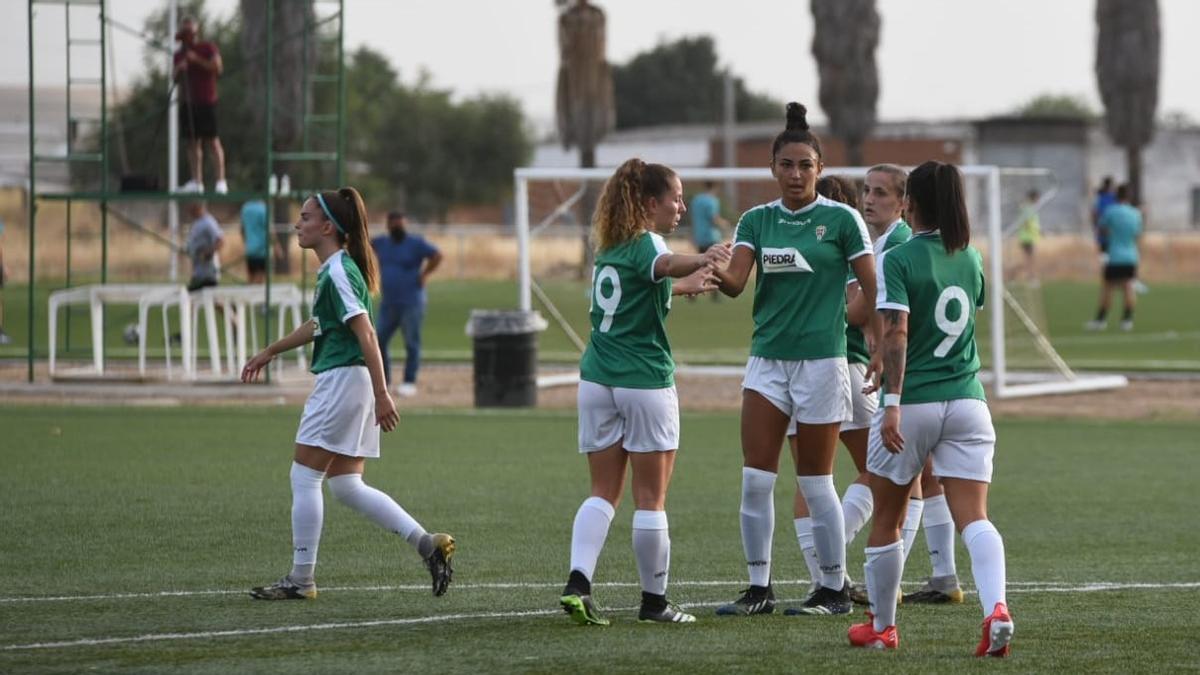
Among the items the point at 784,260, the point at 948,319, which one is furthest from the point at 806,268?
the point at 948,319

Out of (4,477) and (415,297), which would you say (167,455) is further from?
(415,297)

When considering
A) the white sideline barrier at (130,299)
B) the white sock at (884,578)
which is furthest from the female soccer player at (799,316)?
the white sideline barrier at (130,299)

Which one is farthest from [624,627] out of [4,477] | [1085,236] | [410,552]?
[1085,236]

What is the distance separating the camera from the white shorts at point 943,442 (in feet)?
23.5

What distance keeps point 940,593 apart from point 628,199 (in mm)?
2388

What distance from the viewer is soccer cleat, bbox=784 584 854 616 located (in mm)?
8281

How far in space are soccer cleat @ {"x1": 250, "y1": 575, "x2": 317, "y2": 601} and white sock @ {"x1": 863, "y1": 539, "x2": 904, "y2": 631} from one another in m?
2.69

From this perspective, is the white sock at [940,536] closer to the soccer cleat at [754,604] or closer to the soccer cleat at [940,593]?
the soccer cleat at [940,593]

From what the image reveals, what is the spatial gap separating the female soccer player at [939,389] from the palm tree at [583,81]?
43.3m

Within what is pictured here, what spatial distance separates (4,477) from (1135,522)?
7545 mm

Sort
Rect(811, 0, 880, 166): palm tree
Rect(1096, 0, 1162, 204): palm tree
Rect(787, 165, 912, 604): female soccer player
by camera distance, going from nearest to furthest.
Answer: Rect(787, 165, 912, 604): female soccer player, Rect(811, 0, 880, 166): palm tree, Rect(1096, 0, 1162, 204): palm tree

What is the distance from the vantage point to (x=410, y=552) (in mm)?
10328

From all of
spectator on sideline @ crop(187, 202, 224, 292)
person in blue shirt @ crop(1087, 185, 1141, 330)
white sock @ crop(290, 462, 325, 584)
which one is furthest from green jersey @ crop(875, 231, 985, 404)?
person in blue shirt @ crop(1087, 185, 1141, 330)

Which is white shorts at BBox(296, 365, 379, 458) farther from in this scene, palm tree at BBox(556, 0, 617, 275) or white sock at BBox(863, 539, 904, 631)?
palm tree at BBox(556, 0, 617, 275)
